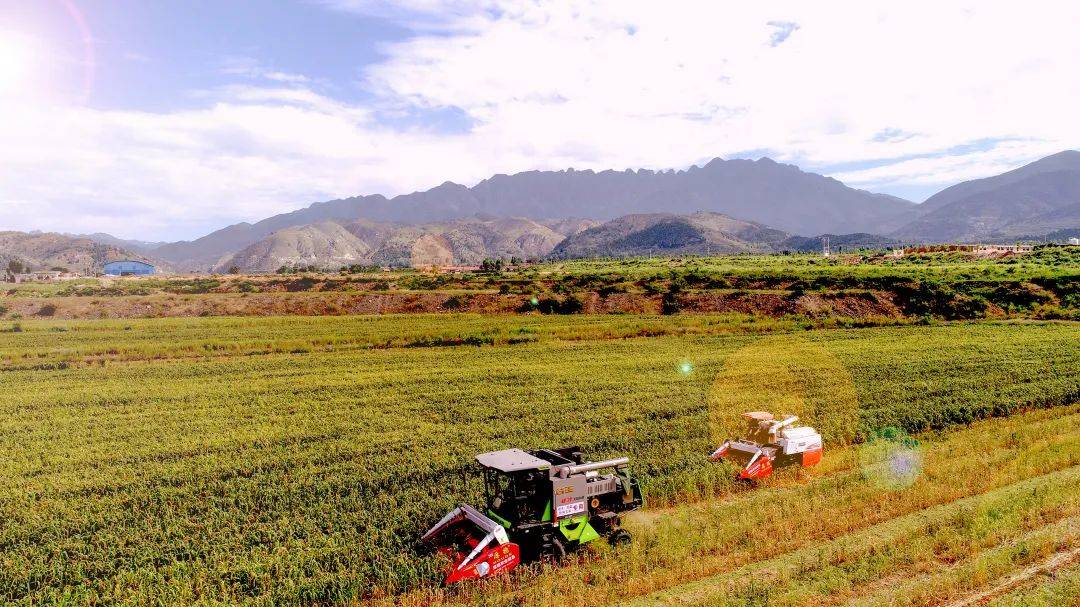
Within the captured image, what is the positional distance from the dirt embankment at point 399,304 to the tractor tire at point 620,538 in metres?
55.4

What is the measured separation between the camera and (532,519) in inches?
467

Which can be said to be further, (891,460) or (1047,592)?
(891,460)

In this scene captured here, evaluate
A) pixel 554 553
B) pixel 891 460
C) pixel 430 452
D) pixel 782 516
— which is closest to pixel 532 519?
pixel 554 553

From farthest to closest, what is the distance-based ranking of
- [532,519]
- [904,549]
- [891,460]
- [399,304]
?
[399,304] < [891,460] < [904,549] < [532,519]

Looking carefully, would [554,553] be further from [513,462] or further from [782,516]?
[782,516]

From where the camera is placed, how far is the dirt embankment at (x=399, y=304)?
6444 cm

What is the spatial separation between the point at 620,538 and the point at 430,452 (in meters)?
7.84

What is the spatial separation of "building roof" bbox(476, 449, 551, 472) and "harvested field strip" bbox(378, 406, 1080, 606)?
7.01ft

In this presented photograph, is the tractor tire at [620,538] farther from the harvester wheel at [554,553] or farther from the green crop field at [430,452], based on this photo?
the harvester wheel at [554,553]

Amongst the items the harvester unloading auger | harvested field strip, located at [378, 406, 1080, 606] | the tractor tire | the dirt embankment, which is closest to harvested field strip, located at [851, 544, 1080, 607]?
harvested field strip, located at [378, 406, 1080, 606]

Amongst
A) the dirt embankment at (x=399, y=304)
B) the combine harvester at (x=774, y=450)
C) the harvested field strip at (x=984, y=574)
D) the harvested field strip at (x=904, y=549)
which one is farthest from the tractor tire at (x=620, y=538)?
the dirt embankment at (x=399, y=304)

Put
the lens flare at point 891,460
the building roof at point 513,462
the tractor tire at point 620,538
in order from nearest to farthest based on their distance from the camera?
the building roof at point 513,462 → the tractor tire at point 620,538 → the lens flare at point 891,460

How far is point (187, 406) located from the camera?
26.0 m

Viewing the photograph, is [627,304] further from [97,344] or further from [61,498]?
[61,498]
